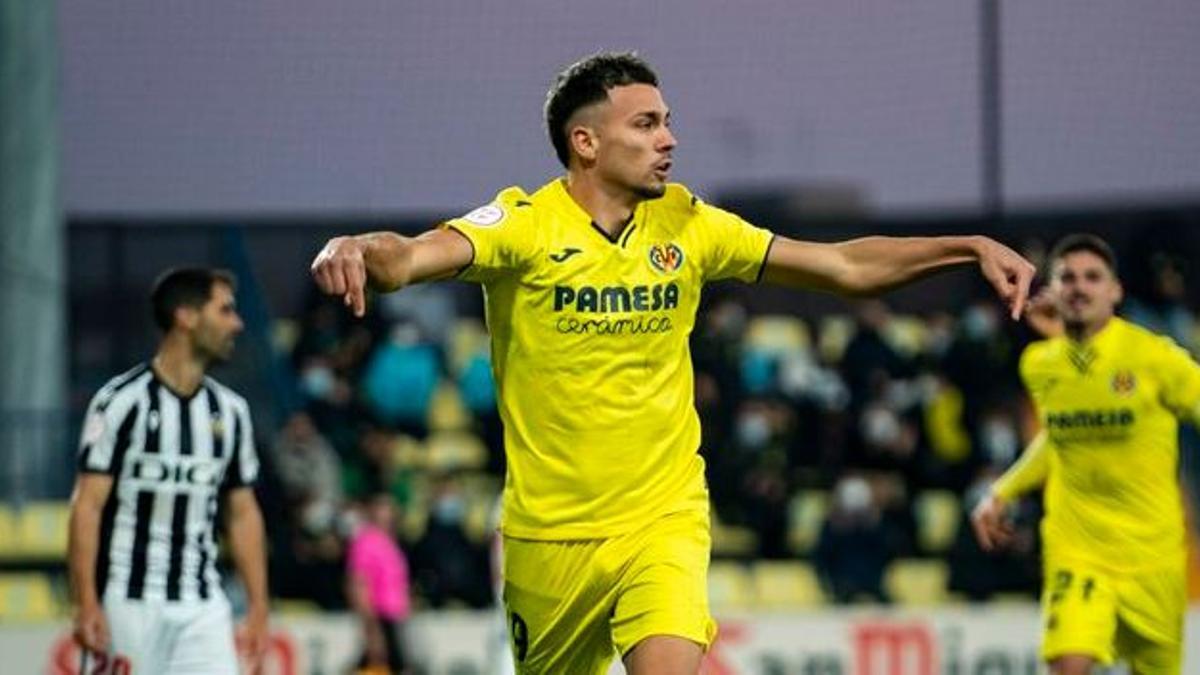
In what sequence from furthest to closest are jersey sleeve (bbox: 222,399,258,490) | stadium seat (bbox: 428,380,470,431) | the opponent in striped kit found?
stadium seat (bbox: 428,380,470,431) → jersey sleeve (bbox: 222,399,258,490) → the opponent in striped kit

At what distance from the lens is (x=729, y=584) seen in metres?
14.8

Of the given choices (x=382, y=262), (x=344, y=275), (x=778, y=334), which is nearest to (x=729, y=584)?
(x=778, y=334)

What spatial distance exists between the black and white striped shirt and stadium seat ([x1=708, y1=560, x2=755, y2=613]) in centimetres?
587

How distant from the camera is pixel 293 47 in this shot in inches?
621

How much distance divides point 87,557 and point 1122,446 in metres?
3.73

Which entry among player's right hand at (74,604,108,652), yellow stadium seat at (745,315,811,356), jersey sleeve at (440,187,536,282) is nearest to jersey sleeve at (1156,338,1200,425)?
jersey sleeve at (440,187,536,282)

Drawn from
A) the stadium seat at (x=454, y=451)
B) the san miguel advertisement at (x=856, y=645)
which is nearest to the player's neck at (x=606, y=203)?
the san miguel advertisement at (x=856, y=645)

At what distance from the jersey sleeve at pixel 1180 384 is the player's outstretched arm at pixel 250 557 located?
3.31 metres

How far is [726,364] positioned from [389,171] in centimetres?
224

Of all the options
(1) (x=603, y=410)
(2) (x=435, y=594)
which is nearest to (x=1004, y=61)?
(2) (x=435, y=594)

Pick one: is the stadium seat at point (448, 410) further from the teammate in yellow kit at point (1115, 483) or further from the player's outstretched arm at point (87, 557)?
the player's outstretched arm at point (87, 557)

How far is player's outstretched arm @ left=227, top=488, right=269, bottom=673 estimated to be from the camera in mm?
9164

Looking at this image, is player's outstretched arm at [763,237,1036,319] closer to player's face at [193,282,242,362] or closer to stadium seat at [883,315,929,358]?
player's face at [193,282,242,362]

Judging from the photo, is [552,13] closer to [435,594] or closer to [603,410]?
[435,594]
